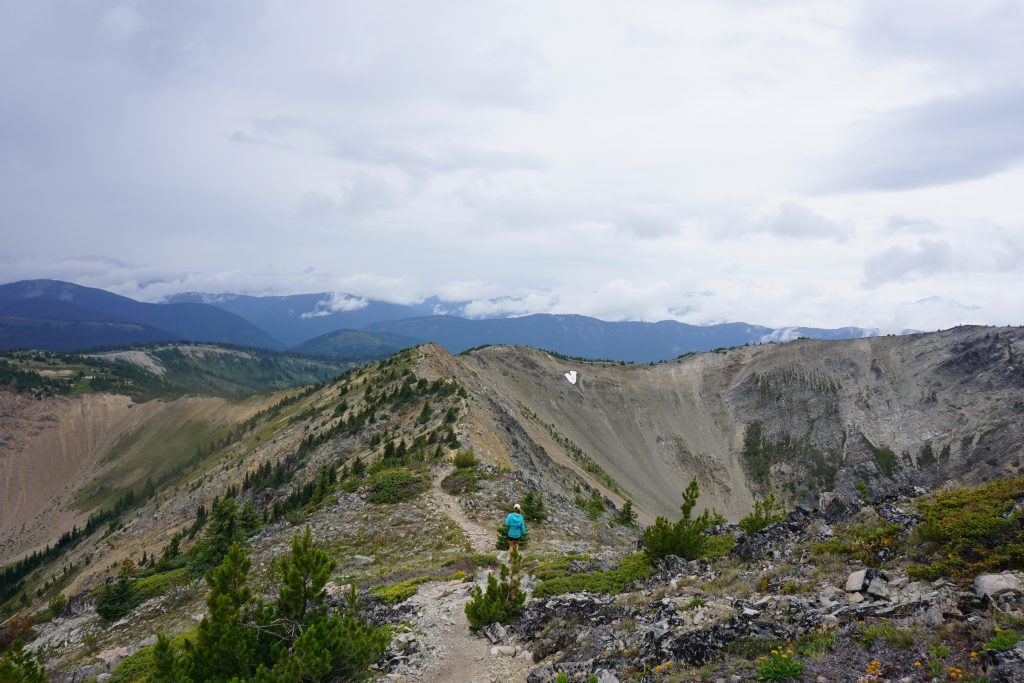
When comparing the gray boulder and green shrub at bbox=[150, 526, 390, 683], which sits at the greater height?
the gray boulder

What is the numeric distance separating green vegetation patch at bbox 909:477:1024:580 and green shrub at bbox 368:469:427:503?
30.1 m

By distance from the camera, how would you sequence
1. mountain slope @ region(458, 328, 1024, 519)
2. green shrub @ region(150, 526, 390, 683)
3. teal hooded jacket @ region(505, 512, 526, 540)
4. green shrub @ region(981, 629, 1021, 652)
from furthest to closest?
mountain slope @ region(458, 328, 1024, 519) → teal hooded jacket @ region(505, 512, 526, 540) → green shrub @ region(150, 526, 390, 683) → green shrub @ region(981, 629, 1021, 652)

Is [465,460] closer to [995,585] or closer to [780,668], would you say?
[780,668]

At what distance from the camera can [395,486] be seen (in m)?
37.7

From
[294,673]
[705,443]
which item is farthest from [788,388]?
[294,673]

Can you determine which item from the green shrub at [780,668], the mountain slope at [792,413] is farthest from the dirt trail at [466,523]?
the mountain slope at [792,413]

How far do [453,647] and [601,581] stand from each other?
5.51 meters

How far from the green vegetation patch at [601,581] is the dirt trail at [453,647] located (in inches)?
115

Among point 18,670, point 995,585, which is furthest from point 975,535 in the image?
point 18,670

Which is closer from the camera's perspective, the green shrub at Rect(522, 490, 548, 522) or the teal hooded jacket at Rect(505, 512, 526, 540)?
the teal hooded jacket at Rect(505, 512, 526, 540)

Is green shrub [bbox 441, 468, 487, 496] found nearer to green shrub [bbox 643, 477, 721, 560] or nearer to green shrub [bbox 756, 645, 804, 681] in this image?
green shrub [bbox 643, 477, 721, 560]

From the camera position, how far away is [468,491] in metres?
36.9

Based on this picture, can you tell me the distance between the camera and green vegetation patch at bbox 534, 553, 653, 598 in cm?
1730

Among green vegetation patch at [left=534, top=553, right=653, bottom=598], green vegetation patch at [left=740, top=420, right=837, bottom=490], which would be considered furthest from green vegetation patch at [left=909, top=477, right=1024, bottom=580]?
green vegetation patch at [left=740, top=420, right=837, bottom=490]
